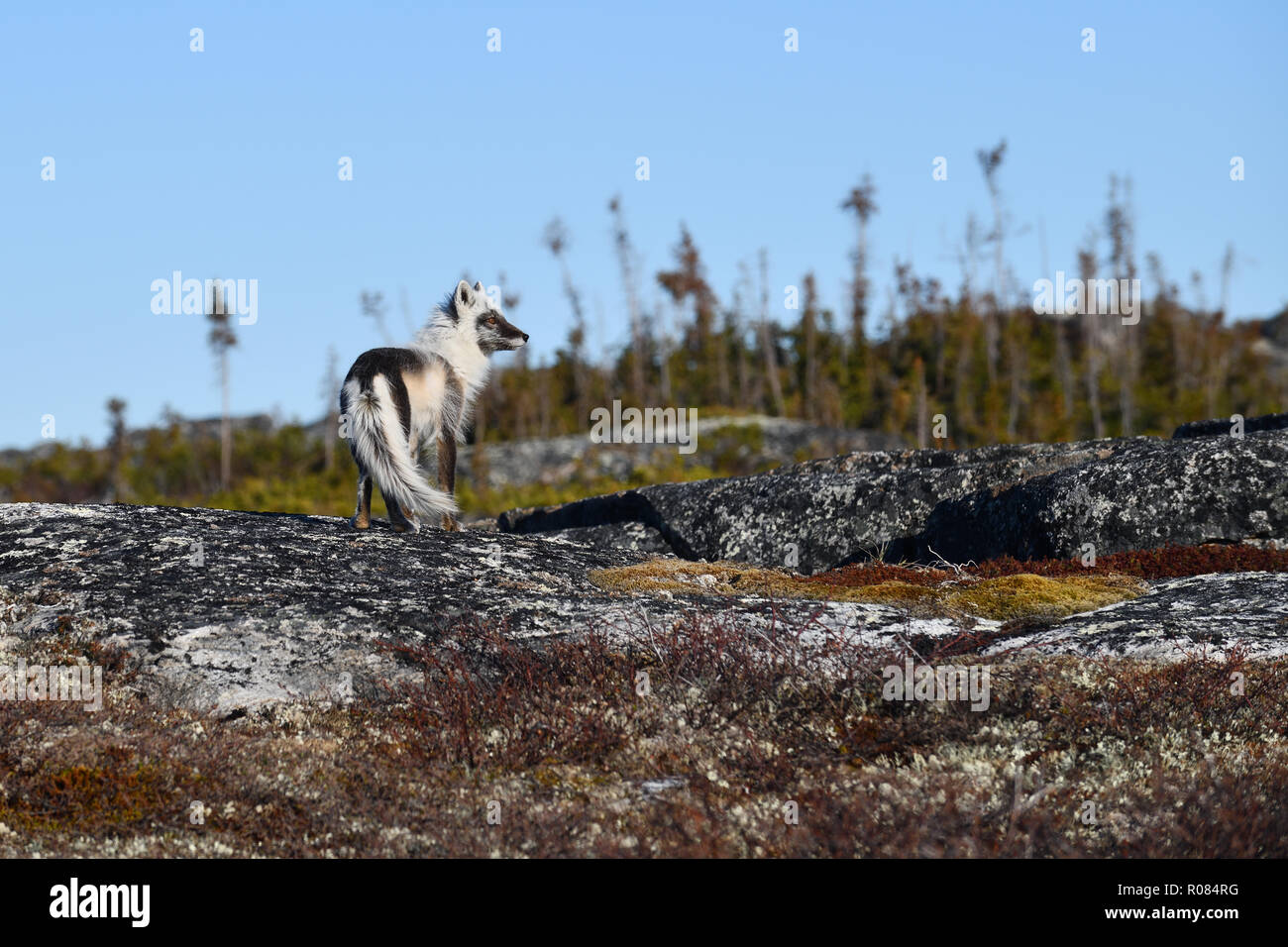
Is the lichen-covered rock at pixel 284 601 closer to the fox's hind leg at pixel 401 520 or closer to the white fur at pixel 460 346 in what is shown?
the fox's hind leg at pixel 401 520

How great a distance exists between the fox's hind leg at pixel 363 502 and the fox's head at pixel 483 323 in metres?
2.56

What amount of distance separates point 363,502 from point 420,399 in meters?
1.39

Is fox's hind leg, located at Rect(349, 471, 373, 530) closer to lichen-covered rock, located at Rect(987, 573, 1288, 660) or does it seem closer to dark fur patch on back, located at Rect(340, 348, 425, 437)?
dark fur patch on back, located at Rect(340, 348, 425, 437)

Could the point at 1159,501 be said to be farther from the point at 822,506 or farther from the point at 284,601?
the point at 284,601

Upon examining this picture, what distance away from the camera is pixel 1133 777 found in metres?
6.30

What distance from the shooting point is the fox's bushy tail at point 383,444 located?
1120cm

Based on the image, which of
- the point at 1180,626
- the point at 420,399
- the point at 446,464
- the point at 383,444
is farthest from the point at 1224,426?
the point at 383,444

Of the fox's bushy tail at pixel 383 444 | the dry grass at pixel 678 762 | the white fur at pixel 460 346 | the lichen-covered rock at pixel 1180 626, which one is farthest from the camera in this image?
the white fur at pixel 460 346

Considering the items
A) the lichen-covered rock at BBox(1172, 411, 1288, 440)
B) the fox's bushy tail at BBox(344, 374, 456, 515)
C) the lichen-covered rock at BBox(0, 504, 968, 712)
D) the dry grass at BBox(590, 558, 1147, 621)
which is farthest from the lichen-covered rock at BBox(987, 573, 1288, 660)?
the fox's bushy tail at BBox(344, 374, 456, 515)

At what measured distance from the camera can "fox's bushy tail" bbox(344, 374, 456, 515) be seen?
11203 mm

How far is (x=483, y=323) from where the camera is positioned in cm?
1334

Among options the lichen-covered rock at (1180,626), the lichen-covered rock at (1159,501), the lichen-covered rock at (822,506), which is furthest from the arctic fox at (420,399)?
the lichen-covered rock at (1159,501)

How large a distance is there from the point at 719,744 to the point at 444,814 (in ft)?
5.88
